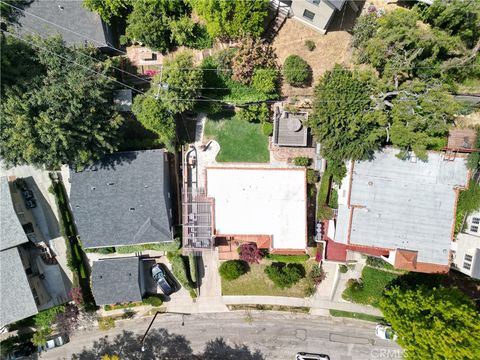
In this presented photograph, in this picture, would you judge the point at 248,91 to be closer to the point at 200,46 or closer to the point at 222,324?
the point at 200,46

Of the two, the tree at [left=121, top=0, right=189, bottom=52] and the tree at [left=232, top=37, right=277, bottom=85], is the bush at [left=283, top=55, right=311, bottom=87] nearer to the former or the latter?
the tree at [left=232, top=37, right=277, bottom=85]

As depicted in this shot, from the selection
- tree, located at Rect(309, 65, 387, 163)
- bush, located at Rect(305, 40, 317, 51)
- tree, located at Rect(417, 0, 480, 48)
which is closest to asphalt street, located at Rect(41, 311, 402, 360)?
tree, located at Rect(309, 65, 387, 163)

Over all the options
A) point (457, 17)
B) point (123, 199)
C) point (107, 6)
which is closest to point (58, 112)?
point (123, 199)

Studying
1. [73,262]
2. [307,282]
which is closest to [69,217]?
→ [73,262]

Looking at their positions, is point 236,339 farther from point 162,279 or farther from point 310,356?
point 162,279

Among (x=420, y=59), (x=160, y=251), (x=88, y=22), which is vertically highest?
(x=88, y=22)

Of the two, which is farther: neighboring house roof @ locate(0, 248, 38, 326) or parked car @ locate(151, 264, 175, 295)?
parked car @ locate(151, 264, 175, 295)
